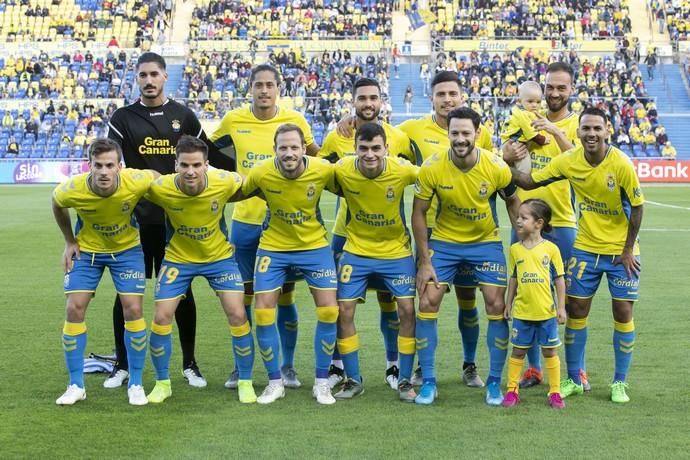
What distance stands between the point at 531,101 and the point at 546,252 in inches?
52.9

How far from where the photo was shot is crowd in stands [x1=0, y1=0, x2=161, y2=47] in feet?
155

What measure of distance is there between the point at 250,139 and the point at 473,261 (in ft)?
7.05

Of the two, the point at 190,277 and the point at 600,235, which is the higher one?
the point at 600,235

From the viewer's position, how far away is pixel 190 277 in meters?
7.30

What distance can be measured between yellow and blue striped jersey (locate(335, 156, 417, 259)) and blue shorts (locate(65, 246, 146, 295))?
157 centimetres

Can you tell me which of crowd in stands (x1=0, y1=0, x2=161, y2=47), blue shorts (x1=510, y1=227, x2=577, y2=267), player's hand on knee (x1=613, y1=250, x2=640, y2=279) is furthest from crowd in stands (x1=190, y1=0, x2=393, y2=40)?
player's hand on knee (x1=613, y1=250, x2=640, y2=279)

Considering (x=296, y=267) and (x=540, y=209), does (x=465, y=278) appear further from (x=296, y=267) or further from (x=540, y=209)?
(x=296, y=267)

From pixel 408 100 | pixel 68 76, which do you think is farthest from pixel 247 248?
pixel 68 76

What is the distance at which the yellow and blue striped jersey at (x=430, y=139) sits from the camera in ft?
25.7

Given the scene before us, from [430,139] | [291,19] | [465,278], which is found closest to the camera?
[465,278]

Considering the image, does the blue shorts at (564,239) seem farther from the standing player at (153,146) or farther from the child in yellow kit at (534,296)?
the standing player at (153,146)

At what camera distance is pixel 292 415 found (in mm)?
6645

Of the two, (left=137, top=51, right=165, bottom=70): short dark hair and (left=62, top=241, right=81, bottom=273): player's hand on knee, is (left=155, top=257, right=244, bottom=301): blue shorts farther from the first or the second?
(left=137, top=51, right=165, bottom=70): short dark hair

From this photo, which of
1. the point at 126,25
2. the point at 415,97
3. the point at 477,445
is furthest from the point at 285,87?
the point at 477,445
